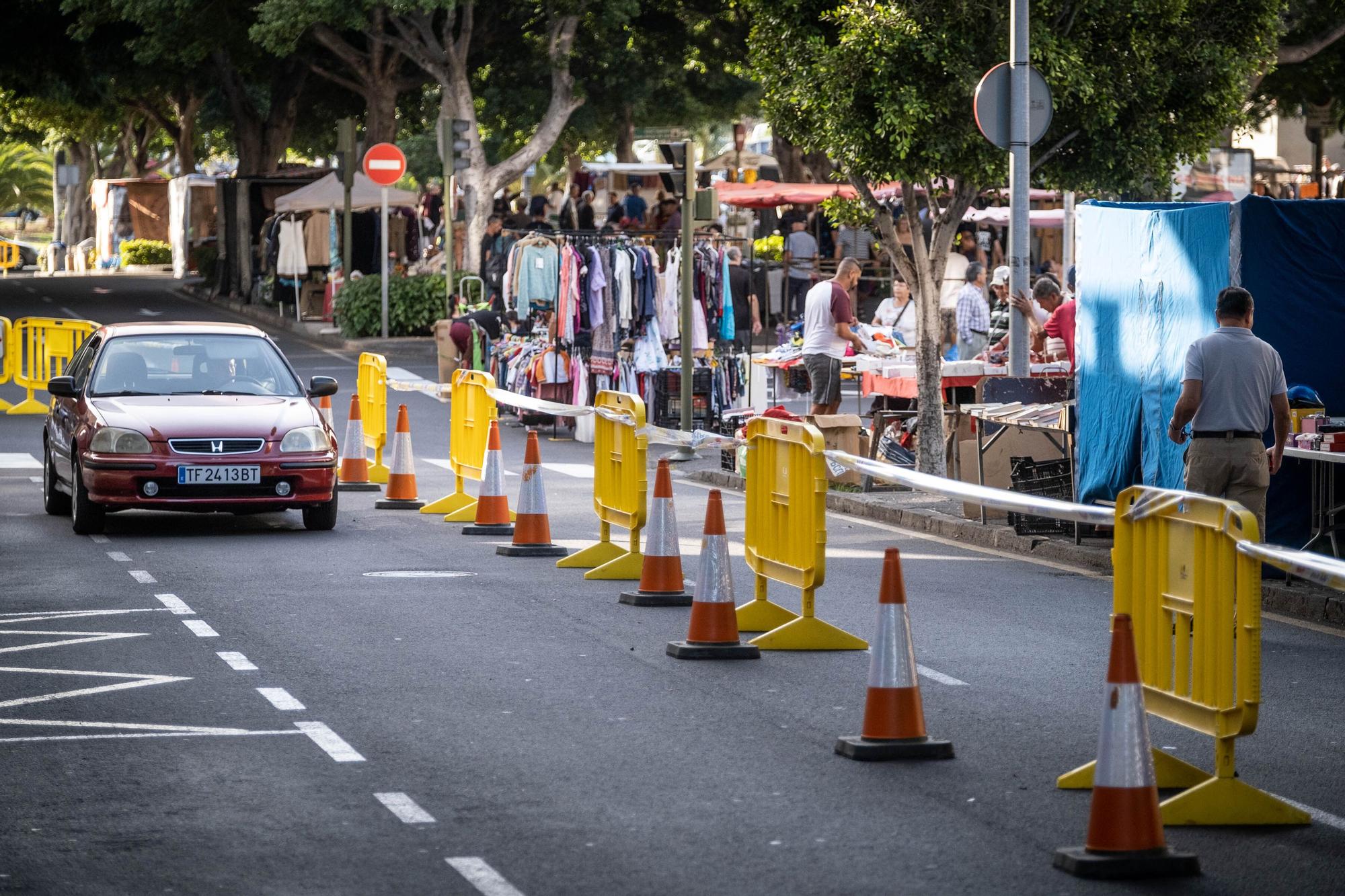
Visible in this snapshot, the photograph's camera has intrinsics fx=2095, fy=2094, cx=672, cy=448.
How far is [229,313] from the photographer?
42906 mm

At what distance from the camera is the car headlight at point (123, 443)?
14.2 m

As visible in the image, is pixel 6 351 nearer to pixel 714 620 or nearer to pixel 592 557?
pixel 592 557

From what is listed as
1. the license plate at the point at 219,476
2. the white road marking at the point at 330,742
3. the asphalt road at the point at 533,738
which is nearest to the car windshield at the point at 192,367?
the license plate at the point at 219,476

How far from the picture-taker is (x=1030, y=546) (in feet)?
47.1

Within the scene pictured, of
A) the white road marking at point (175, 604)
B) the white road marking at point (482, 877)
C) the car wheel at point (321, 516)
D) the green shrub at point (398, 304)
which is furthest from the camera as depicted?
the green shrub at point (398, 304)

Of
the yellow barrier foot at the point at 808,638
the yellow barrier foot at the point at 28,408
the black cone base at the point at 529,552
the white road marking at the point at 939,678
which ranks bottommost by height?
the white road marking at the point at 939,678

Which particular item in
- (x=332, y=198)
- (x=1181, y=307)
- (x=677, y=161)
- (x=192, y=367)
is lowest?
(x=192, y=367)

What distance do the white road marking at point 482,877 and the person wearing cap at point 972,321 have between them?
691 inches

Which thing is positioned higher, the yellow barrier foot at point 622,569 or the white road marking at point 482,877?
the yellow barrier foot at point 622,569

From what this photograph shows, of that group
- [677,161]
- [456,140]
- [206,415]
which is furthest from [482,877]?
[456,140]

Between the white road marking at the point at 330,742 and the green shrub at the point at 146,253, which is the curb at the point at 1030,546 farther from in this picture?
the green shrub at the point at 146,253

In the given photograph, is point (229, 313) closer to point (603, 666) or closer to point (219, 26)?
point (219, 26)

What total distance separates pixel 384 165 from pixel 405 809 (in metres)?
27.3

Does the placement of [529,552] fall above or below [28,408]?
below
